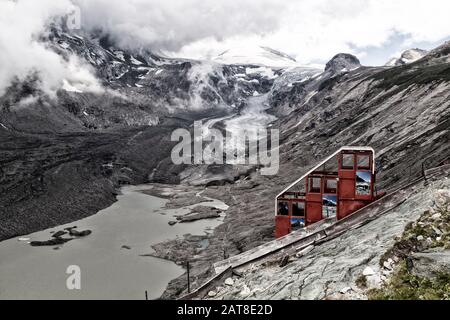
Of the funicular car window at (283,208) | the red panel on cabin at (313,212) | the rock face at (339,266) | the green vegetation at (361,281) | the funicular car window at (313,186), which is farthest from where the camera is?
the funicular car window at (283,208)

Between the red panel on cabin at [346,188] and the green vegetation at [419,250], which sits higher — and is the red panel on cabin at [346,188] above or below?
above

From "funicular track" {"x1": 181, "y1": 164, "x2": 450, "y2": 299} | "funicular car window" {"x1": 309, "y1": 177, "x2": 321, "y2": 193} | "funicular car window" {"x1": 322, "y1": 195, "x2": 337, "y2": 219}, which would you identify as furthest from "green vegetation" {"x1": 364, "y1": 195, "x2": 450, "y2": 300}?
"funicular car window" {"x1": 309, "y1": 177, "x2": 321, "y2": 193}

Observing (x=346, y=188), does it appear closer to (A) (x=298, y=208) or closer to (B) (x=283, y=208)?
(A) (x=298, y=208)

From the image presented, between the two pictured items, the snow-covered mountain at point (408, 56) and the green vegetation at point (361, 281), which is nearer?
the green vegetation at point (361, 281)

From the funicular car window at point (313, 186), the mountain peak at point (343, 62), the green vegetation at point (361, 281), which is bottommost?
the green vegetation at point (361, 281)

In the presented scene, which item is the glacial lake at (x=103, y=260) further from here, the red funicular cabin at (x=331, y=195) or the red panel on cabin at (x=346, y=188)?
the red panel on cabin at (x=346, y=188)

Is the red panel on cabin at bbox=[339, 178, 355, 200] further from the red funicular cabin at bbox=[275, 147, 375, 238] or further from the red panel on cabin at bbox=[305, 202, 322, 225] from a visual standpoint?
the red panel on cabin at bbox=[305, 202, 322, 225]

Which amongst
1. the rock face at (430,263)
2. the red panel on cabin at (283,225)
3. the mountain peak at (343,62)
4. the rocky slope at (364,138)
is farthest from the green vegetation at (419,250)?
the mountain peak at (343,62)
